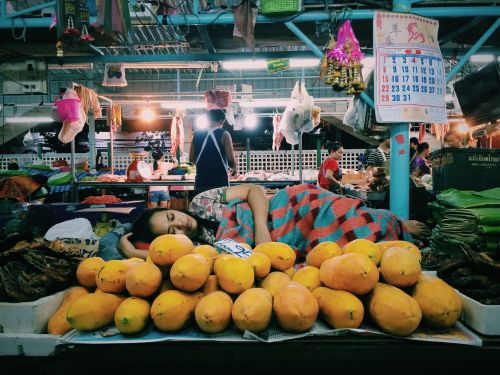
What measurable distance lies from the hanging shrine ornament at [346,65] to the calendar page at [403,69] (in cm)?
28

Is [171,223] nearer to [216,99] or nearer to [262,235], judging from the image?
[262,235]

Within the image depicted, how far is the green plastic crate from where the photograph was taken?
12.9 feet

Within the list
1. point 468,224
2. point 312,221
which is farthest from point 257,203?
point 468,224

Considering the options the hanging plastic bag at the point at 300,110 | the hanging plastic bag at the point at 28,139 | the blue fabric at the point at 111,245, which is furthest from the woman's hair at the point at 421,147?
the hanging plastic bag at the point at 28,139

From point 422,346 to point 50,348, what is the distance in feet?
4.16

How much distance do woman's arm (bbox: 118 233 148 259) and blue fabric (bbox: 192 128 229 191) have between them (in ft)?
7.58

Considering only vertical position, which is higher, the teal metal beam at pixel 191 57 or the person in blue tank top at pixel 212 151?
the teal metal beam at pixel 191 57

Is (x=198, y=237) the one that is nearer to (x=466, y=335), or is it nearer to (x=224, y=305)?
(x=224, y=305)

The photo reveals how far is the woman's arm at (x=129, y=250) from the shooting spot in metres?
2.43

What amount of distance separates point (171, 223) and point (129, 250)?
333 mm

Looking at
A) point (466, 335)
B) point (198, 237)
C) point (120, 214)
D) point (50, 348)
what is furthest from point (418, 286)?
point (120, 214)

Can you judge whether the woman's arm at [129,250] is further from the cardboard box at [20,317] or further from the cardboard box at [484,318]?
the cardboard box at [484,318]

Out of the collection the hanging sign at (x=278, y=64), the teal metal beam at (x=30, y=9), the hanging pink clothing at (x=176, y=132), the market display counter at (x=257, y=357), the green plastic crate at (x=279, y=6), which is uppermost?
the teal metal beam at (x=30, y=9)

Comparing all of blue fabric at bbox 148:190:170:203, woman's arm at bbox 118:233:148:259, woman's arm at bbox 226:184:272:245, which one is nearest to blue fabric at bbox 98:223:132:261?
woman's arm at bbox 118:233:148:259
